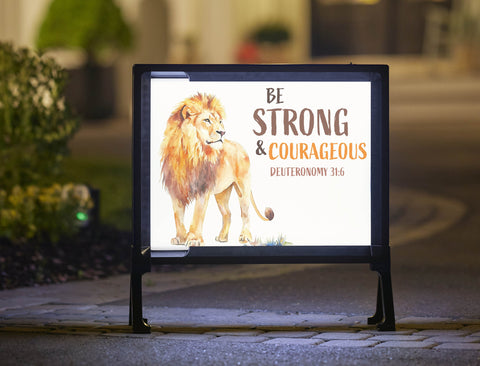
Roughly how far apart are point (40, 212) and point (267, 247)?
133 inches

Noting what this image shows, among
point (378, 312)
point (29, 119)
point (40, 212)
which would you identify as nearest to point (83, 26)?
point (29, 119)

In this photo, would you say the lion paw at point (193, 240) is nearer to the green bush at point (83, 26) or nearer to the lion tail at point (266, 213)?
the lion tail at point (266, 213)

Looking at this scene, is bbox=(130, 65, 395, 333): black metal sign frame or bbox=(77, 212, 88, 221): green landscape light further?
bbox=(77, 212, 88, 221): green landscape light

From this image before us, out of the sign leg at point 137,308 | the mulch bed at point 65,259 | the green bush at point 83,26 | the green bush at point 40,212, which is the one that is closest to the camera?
the sign leg at point 137,308

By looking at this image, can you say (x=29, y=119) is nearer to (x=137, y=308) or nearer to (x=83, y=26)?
(x=137, y=308)

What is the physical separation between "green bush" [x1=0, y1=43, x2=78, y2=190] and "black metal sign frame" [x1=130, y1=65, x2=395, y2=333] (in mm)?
3062

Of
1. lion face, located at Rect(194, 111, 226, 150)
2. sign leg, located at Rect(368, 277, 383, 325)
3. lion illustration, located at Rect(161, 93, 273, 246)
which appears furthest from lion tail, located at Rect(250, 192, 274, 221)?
sign leg, located at Rect(368, 277, 383, 325)

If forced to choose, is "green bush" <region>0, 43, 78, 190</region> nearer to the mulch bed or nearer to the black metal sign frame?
the mulch bed

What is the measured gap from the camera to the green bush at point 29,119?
9.46m

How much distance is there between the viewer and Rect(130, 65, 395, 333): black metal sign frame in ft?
21.4

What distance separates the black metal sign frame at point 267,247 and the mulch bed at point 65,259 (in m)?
1.84

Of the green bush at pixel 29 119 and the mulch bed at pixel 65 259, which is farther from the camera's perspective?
the green bush at pixel 29 119

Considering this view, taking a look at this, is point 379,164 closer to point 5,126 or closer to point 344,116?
point 344,116

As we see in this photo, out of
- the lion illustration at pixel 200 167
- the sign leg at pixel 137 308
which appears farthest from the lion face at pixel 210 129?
Result: the sign leg at pixel 137 308
